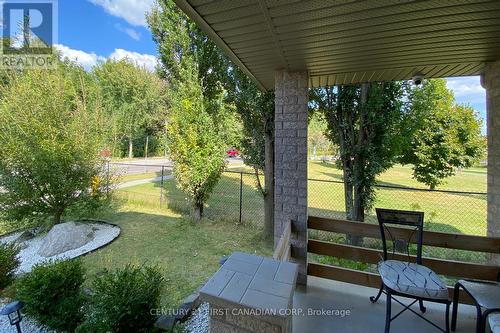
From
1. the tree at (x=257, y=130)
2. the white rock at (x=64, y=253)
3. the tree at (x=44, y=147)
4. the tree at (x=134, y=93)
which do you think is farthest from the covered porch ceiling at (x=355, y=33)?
the tree at (x=134, y=93)

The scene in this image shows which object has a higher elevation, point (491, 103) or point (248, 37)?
point (248, 37)

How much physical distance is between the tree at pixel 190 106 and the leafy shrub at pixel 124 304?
369 cm

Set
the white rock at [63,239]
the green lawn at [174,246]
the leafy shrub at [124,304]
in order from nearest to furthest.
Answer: the leafy shrub at [124,304] < the green lawn at [174,246] < the white rock at [63,239]

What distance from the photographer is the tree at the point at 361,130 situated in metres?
4.07

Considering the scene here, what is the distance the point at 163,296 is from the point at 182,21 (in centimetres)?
574

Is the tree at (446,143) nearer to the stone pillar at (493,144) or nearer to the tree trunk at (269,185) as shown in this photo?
the tree trunk at (269,185)

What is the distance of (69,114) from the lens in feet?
17.0

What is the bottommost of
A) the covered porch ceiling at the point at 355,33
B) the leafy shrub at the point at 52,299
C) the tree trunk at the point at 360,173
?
the leafy shrub at the point at 52,299

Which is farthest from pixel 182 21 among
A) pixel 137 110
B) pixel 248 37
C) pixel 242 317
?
pixel 137 110

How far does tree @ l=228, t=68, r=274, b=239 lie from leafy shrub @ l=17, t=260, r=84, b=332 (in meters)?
3.32

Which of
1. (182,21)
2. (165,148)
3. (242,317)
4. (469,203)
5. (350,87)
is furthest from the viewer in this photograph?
(469,203)

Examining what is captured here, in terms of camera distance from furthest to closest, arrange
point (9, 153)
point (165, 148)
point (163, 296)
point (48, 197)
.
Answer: point (165, 148), point (48, 197), point (9, 153), point (163, 296)

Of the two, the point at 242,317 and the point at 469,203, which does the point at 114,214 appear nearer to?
the point at 242,317

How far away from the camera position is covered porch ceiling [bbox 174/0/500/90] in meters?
1.43
